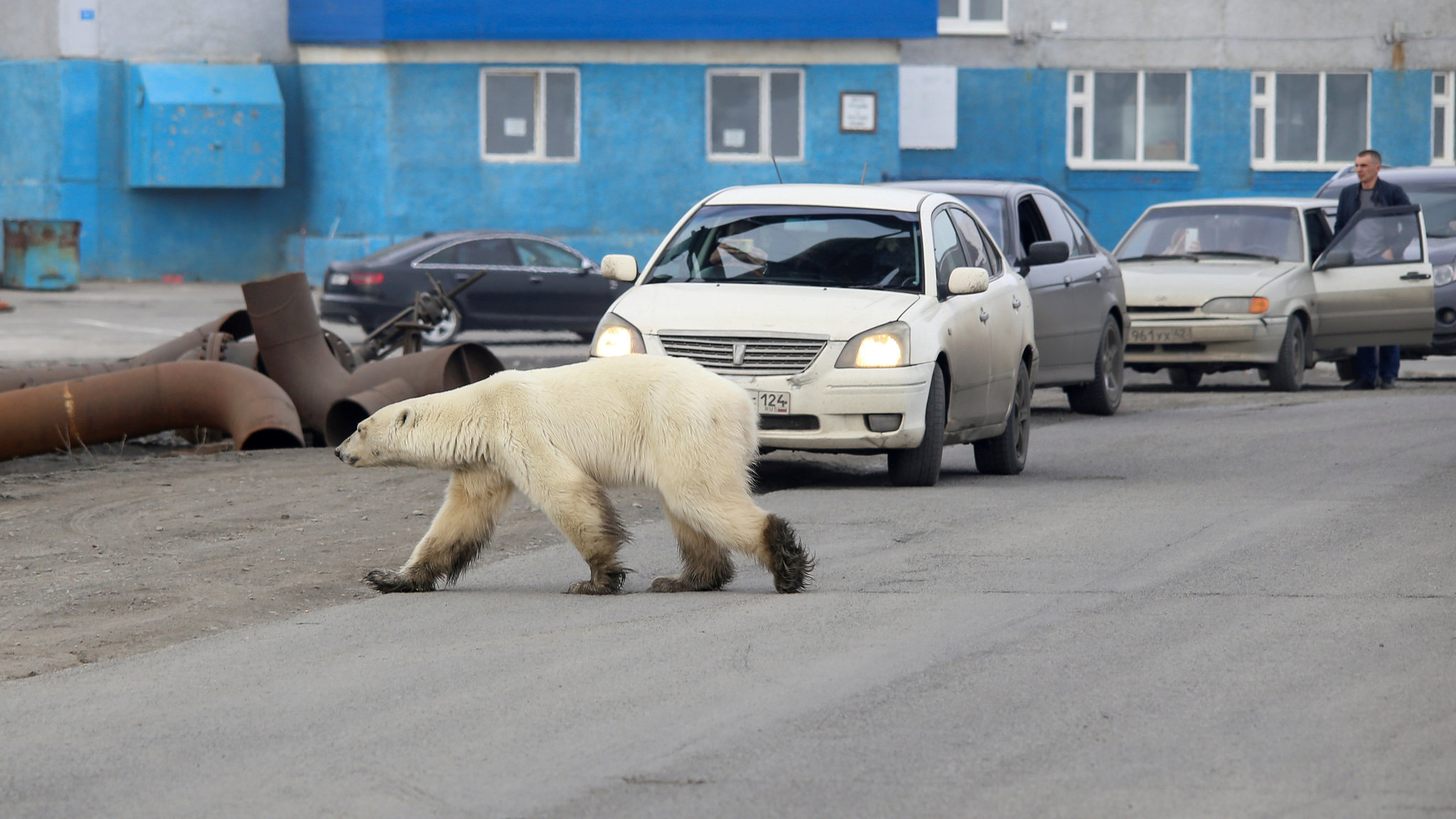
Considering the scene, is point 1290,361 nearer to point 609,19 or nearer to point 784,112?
point 784,112

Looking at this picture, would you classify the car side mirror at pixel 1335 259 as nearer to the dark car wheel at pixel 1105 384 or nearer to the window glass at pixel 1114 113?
the dark car wheel at pixel 1105 384

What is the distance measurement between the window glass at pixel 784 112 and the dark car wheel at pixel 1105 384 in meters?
17.1

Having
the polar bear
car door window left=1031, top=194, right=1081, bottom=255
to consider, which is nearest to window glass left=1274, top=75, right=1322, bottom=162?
car door window left=1031, top=194, right=1081, bottom=255

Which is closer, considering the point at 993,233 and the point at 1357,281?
the point at 993,233

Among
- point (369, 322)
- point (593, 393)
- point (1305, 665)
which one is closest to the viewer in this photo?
point (1305, 665)

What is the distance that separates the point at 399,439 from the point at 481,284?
16.2 meters

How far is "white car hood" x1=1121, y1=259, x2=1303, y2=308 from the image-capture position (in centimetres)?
1722

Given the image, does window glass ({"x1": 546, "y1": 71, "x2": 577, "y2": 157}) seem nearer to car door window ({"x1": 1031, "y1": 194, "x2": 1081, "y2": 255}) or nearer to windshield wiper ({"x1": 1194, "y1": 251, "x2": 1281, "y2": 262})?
windshield wiper ({"x1": 1194, "y1": 251, "x2": 1281, "y2": 262})

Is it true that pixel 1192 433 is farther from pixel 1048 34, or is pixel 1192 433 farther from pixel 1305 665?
pixel 1048 34

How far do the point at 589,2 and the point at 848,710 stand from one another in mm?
26602

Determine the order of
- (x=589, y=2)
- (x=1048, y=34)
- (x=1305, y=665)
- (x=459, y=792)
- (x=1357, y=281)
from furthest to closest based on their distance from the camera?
1. (x=1048, y=34)
2. (x=589, y=2)
3. (x=1357, y=281)
4. (x=1305, y=665)
5. (x=459, y=792)

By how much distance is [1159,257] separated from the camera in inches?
714

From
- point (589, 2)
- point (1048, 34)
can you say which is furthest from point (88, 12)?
point (1048, 34)

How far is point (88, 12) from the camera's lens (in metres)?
32.0
